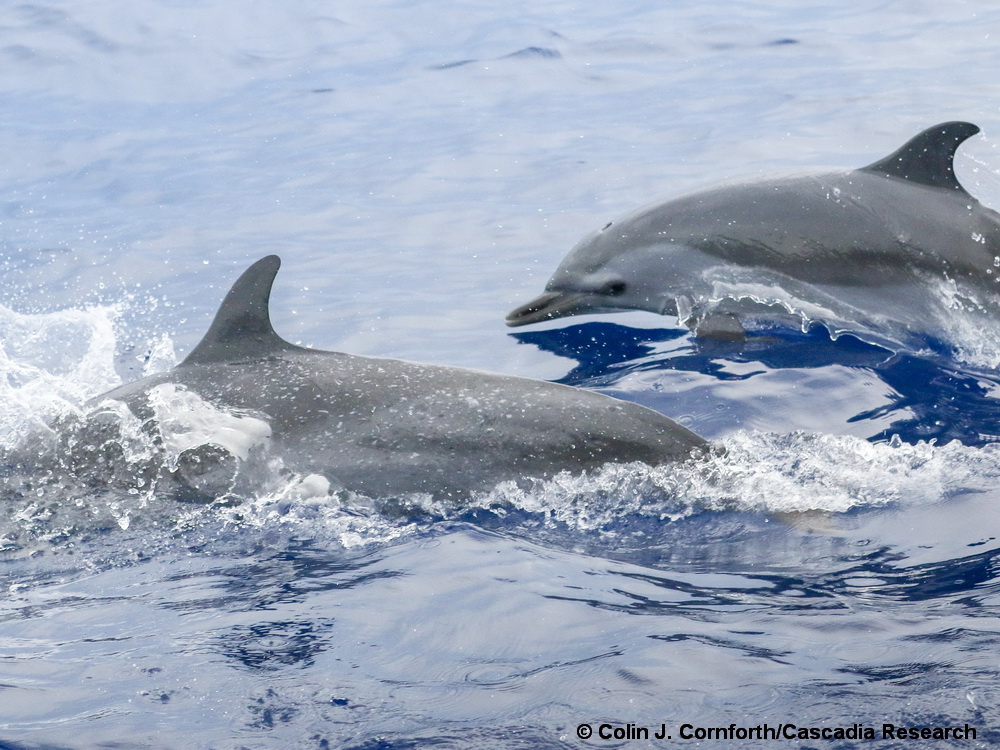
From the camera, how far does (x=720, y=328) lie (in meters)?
8.34

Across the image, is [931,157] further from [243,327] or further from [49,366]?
[49,366]

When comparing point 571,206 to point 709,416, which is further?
point 571,206

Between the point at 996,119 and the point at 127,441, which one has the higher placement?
the point at 996,119

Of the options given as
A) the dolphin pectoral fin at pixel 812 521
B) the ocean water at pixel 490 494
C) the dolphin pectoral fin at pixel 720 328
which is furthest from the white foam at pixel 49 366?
the dolphin pectoral fin at pixel 720 328

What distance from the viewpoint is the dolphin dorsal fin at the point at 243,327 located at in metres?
6.20

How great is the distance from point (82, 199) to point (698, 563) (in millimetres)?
10822

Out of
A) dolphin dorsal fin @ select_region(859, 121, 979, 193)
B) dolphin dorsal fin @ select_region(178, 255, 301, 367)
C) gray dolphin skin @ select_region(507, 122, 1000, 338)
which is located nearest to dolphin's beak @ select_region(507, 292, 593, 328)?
gray dolphin skin @ select_region(507, 122, 1000, 338)

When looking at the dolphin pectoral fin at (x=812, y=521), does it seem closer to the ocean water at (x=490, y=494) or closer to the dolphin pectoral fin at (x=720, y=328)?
the ocean water at (x=490, y=494)

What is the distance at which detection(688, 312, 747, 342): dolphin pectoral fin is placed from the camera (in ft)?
27.1

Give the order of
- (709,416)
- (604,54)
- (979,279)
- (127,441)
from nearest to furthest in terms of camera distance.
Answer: (127,441), (709,416), (979,279), (604,54)

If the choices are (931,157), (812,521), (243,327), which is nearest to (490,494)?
(812,521)

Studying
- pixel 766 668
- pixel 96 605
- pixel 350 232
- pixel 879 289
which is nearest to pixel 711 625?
pixel 766 668

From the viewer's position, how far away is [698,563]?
5.12 meters

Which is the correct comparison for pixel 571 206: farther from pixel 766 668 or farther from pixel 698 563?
pixel 766 668
